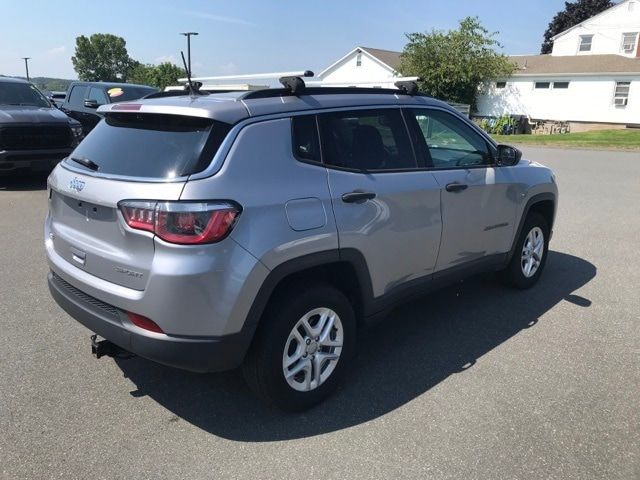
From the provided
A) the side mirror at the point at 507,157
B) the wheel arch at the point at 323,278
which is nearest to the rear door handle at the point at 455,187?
the side mirror at the point at 507,157

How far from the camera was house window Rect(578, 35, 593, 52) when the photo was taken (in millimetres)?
40750

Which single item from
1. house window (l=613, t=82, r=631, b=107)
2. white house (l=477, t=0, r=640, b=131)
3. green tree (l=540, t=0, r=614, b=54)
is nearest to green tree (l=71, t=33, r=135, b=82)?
green tree (l=540, t=0, r=614, b=54)

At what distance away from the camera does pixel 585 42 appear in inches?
1618

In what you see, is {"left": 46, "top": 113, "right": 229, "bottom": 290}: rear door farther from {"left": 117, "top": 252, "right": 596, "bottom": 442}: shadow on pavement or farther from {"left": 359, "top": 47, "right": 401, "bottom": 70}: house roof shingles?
{"left": 359, "top": 47, "right": 401, "bottom": 70}: house roof shingles

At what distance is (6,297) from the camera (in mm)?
4844

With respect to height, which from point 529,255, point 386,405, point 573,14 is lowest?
point 386,405

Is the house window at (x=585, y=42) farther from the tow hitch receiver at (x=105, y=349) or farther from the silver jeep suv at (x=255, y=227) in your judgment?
the tow hitch receiver at (x=105, y=349)

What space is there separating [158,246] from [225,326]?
1.72 feet

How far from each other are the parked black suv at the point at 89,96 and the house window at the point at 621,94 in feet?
101

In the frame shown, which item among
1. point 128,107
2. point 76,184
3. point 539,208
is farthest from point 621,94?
point 76,184

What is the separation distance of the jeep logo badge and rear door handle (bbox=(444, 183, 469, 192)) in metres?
2.44

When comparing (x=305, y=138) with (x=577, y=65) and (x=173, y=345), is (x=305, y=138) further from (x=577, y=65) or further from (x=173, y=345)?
(x=577, y=65)

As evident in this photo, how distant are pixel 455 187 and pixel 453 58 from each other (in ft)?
114

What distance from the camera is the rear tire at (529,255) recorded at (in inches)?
200
